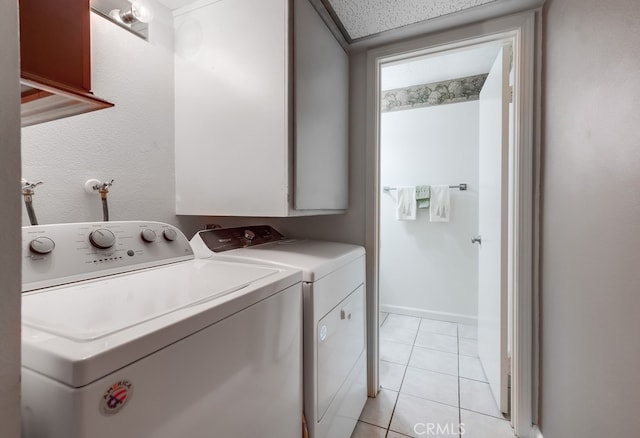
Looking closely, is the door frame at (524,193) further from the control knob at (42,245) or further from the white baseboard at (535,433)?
the control knob at (42,245)

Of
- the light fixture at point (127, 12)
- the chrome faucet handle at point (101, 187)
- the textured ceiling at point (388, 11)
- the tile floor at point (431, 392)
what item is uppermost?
the textured ceiling at point (388, 11)

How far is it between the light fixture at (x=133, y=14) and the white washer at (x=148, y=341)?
2.95 ft

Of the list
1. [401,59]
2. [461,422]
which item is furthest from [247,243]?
[461,422]

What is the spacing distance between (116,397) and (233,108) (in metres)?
1.14

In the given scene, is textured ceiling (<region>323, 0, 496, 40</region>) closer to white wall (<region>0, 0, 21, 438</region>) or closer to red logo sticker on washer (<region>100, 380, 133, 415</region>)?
white wall (<region>0, 0, 21, 438</region>)

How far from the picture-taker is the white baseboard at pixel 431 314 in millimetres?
2854

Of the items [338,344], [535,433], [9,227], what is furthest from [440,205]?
[9,227]

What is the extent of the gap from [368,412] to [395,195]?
2038 mm

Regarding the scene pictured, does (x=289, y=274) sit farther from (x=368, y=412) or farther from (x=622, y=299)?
(x=368, y=412)

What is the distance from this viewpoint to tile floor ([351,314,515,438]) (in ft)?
5.04

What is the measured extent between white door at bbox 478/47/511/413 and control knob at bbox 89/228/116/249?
1.81 metres

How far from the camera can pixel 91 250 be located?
0.90 meters

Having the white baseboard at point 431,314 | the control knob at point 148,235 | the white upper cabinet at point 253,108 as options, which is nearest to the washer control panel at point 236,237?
the white upper cabinet at point 253,108

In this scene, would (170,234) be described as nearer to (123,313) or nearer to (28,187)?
(28,187)
